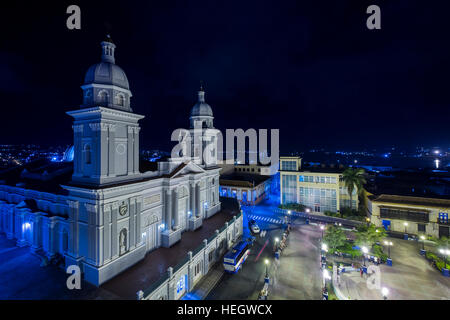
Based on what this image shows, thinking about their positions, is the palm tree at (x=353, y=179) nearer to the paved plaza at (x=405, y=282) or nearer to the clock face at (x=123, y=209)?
the paved plaza at (x=405, y=282)

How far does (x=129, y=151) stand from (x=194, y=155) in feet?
41.6

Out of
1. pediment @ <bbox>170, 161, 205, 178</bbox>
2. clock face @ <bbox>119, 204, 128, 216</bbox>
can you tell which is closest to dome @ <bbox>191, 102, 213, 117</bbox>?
pediment @ <bbox>170, 161, 205, 178</bbox>

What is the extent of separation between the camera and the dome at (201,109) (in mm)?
30750

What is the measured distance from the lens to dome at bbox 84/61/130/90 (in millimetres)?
16734

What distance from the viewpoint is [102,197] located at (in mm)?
15297

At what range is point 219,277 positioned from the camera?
20.9 m

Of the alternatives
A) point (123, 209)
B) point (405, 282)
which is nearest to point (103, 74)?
point (123, 209)

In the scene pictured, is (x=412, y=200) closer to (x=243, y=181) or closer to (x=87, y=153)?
(x=243, y=181)

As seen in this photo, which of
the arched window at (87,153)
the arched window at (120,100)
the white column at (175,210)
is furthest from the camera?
the white column at (175,210)

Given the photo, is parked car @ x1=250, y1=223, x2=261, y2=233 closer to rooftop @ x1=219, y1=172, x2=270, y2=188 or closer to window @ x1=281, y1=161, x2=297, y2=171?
rooftop @ x1=219, y1=172, x2=270, y2=188

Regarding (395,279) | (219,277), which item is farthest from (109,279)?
(395,279)

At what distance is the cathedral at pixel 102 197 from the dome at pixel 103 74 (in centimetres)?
8

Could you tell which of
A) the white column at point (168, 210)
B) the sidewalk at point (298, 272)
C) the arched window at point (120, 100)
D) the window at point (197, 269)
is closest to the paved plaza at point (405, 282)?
the sidewalk at point (298, 272)

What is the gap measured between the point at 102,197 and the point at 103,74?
10.3 metres
